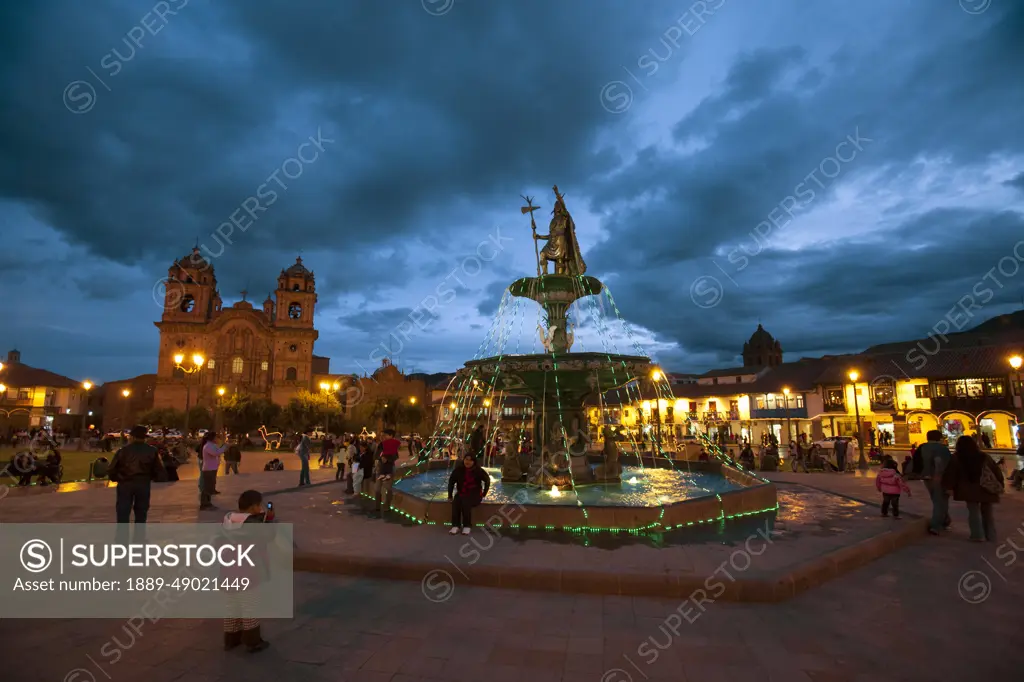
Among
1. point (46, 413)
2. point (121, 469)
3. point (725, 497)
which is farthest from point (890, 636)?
point (46, 413)

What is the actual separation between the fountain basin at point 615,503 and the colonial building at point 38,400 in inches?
2659

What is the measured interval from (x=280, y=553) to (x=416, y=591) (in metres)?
1.97

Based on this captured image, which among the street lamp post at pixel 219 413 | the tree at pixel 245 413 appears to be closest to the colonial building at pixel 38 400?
the street lamp post at pixel 219 413

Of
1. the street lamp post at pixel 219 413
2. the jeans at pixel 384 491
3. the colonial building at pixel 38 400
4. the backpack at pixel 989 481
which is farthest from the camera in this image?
the colonial building at pixel 38 400

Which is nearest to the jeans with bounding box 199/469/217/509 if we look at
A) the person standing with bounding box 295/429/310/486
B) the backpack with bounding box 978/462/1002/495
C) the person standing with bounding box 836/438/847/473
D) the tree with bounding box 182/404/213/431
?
the person standing with bounding box 295/429/310/486

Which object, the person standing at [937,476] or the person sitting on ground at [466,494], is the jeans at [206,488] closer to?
the person sitting on ground at [466,494]

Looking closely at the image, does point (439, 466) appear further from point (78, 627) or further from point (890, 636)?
point (890, 636)

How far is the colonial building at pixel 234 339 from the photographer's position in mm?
63344

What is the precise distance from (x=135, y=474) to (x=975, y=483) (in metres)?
12.0

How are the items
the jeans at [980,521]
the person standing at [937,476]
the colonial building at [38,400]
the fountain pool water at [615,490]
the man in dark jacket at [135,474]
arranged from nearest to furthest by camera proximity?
the man in dark jacket at [135,474]
the jeans at [980,521]
the person standing at [937,476]
the fountain pool water at [615,490]
the colonial building at [38,400]

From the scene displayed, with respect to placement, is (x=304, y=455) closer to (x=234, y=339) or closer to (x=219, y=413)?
(x=219, y=413)

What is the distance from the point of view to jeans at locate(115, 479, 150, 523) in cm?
635

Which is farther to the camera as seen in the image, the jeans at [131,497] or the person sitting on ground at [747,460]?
the person sitting on ground at [747,460]

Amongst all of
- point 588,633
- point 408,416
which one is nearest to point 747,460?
point 588,633
